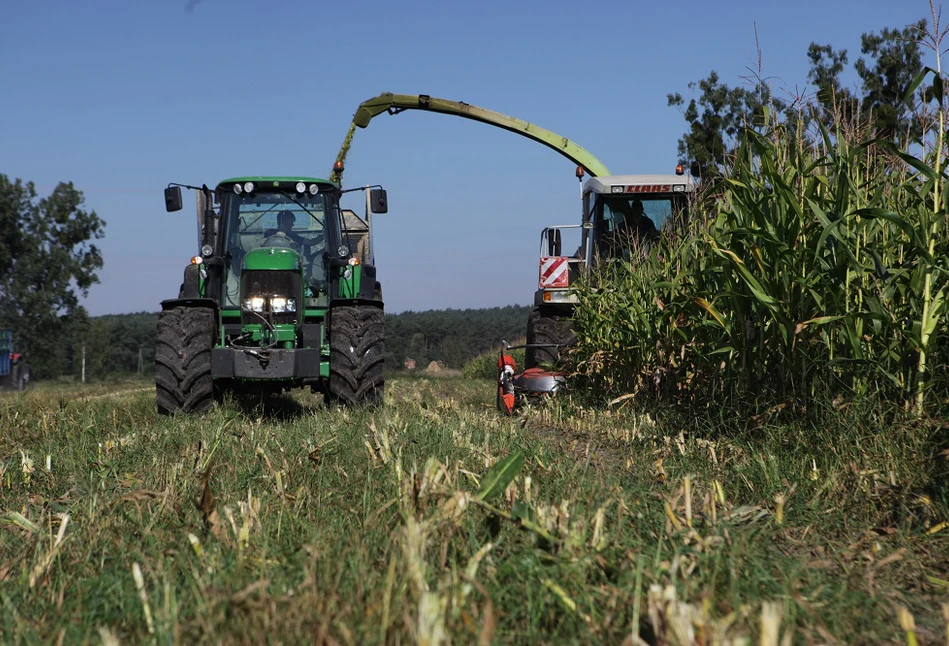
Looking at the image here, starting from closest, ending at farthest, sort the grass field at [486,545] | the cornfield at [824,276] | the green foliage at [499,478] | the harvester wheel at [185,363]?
the grass field at [486,545] < the green foliage at [499,478] < the cornfield at [824,276] < the harvester wheel at [185,363]

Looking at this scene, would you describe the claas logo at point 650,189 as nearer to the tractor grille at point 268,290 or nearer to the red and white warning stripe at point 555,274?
the red and white warning stripe at point 555,274

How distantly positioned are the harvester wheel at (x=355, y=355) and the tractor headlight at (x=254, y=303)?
69 cm

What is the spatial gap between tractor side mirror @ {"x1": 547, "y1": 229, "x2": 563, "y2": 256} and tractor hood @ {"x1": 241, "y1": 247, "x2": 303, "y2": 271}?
372 cm

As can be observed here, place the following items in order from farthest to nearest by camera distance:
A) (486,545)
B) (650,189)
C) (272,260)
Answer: (650,189), (272,260), (486,545)

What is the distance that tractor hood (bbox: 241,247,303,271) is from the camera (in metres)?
8.49

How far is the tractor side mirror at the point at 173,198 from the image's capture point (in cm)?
879

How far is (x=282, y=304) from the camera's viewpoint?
27.7 ft

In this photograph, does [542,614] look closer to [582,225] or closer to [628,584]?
[628,584]

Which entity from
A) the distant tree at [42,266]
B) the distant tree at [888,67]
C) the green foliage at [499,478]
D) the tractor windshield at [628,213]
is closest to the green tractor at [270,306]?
the tractor windshield at [628,213]

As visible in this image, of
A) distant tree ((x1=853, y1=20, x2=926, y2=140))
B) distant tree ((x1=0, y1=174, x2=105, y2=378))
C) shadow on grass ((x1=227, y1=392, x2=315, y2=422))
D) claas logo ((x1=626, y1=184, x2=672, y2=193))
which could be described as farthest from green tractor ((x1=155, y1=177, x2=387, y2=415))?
distant tree ((x1=0, y1=174, x2=105, y2=378))

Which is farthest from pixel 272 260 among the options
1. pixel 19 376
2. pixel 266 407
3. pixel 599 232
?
pixel 19 376

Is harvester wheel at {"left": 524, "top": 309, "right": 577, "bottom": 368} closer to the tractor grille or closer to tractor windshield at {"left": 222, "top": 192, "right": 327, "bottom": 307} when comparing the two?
tractor windshield at {"left": 222, "top": 192, "right": 327, "bottom": 307}

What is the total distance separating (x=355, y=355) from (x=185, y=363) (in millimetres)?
1455

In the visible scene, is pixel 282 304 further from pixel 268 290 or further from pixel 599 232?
pixel 599 232
